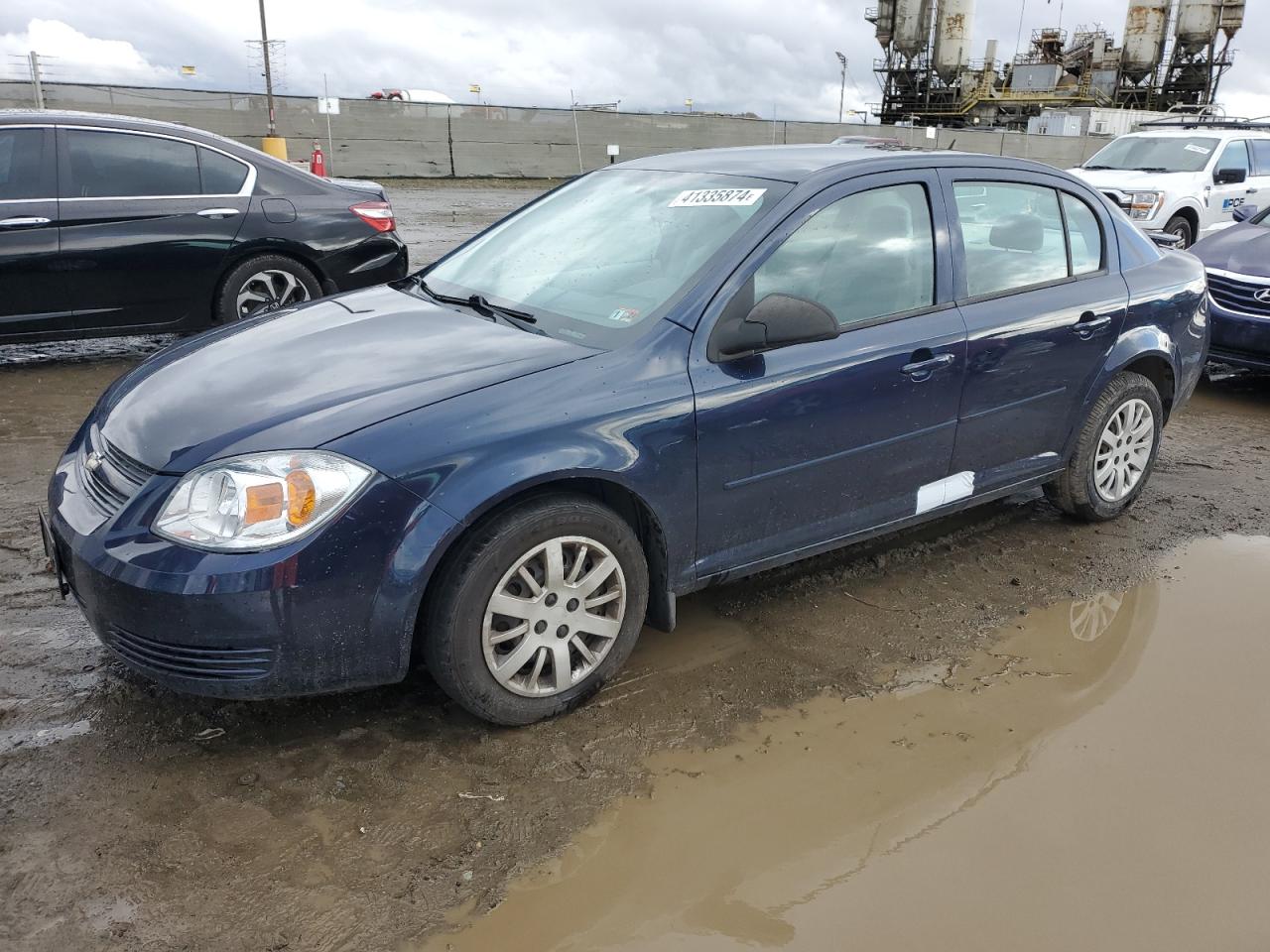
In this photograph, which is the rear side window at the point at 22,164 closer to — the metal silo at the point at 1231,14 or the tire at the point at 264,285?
the tire at the point at 264,285

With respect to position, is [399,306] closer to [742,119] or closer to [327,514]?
[327,514]

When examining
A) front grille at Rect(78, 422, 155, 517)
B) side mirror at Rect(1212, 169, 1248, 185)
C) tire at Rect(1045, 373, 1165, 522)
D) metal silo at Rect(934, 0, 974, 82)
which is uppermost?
metal silo at Rect(934, 0, 974, 82)

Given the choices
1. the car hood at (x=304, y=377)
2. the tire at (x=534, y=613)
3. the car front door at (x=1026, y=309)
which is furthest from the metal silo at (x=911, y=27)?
the tire at (x=534, y=613)

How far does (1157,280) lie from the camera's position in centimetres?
460

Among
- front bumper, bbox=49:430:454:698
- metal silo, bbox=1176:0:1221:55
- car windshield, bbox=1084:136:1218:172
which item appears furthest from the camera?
metal silo, bbox=1176:0:1221:55

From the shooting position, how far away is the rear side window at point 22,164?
625 cm

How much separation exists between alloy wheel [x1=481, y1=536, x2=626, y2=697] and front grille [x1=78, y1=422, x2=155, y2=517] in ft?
3.34

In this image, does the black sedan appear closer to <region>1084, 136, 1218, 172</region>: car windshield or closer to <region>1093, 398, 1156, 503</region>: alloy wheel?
<region>1093, 398, 1156, 503</region>: alloy wheel

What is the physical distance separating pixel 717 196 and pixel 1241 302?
17.6ft

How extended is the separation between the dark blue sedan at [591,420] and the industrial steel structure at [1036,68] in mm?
58874

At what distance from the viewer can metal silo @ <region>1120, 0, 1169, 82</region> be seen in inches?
2207

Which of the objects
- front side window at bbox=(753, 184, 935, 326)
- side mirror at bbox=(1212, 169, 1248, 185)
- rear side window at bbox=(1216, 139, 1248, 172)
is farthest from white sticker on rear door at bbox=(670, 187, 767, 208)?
rear side window at bbox=(1216, 139, 1248, 172)

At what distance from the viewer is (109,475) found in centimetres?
292

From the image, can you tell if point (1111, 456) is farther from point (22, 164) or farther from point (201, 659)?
point (22, 164)
